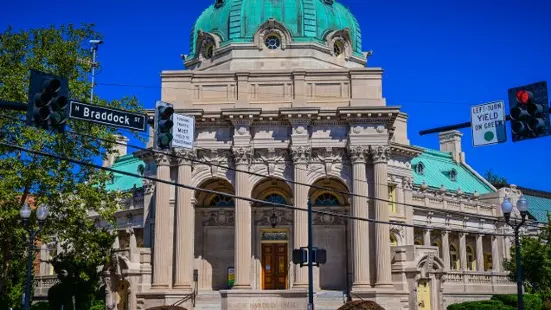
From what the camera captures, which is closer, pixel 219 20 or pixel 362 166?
pixel 362 166

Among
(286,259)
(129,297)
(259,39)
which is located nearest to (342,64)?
(259,39)

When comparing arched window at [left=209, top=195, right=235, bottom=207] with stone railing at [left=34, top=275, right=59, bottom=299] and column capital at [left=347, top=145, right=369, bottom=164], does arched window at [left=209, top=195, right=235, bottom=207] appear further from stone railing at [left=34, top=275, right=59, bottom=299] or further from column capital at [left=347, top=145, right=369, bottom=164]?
stone railing at [left=34, top=275, right=59, bottom=299]

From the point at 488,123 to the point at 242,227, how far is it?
77.9 feet

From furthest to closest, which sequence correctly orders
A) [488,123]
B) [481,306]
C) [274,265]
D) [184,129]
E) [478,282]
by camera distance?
[478,282] < [274,265] < [481,306] < [184,129] < [488,123]

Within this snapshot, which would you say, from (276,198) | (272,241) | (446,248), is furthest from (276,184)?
(446,248)

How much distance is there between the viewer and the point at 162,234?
43156 millimetres

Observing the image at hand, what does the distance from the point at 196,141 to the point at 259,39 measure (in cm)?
864

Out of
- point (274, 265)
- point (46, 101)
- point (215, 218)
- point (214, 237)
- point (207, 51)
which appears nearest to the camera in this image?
point (46, 101)

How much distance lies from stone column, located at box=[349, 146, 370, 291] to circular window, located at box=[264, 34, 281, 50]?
9.81 m

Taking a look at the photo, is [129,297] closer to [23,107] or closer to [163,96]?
[163,96]

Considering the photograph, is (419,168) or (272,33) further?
(419,168)

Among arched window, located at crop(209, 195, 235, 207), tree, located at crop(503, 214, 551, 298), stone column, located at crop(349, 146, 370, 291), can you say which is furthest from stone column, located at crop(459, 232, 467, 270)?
arched window, located at crop(209, 195, 235, 207)

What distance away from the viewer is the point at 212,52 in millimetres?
51250

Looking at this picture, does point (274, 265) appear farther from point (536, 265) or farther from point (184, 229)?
point (536, 265)
